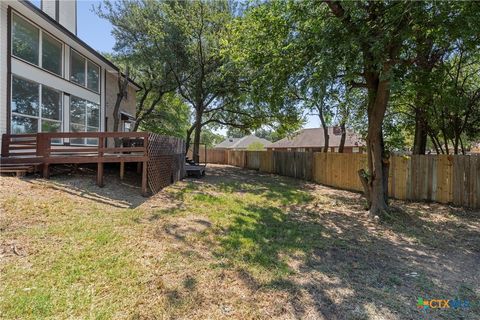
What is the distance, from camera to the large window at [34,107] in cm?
827

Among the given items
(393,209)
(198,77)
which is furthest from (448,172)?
(198,77)

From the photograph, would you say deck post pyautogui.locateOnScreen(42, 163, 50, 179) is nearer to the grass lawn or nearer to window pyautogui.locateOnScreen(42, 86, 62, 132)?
the grass lawn

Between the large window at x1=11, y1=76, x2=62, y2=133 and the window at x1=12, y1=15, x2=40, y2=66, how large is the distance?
748 millimetres

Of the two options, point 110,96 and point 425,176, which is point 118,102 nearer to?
point 110,96

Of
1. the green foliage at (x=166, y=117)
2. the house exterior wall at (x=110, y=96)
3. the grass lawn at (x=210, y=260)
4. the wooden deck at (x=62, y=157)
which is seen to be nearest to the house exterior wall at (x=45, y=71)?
the house exterior wall at (x=110, y=96)

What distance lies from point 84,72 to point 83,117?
1.87 m

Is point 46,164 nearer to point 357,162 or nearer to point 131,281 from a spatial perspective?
point 131,281

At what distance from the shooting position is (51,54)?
9703mm

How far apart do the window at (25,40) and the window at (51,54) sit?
12.1 inches

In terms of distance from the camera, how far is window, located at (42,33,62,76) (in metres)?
9.34

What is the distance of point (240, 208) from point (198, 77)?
1119 cm

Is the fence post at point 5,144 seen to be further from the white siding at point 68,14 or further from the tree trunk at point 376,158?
the tree trunk at point 376,158

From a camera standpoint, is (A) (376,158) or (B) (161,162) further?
(B) (161,162)

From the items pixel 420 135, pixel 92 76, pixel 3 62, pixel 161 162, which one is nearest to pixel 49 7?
pixel 92 76
